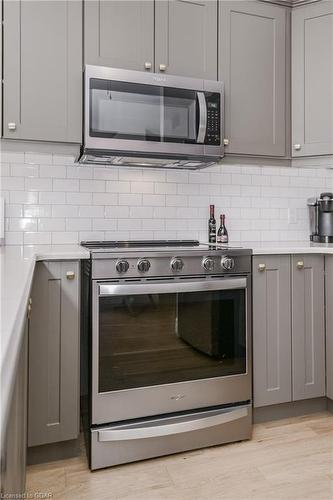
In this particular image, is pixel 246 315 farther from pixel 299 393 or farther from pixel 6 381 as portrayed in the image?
pixel 6 381

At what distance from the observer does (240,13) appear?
7.84ft

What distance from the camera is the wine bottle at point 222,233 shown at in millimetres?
2604

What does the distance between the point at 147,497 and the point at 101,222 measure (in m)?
1.50

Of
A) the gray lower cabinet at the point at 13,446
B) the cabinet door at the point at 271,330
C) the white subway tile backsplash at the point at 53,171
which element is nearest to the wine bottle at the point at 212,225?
the cabinet door at the point at 271,330

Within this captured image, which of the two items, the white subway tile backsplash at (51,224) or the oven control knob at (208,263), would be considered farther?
the white subway tile backsplash at (51,224)

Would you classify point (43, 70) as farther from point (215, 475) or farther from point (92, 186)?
point (215, 475)

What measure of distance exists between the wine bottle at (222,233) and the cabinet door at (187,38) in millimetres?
896

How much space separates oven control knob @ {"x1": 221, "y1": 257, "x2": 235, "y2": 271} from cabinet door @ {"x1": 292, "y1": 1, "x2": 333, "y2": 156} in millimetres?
992

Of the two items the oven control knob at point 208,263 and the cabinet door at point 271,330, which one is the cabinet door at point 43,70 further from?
the cabinet door at point 271,330

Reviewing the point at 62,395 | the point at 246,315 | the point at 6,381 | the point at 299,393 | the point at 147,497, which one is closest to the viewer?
the point at 6,381

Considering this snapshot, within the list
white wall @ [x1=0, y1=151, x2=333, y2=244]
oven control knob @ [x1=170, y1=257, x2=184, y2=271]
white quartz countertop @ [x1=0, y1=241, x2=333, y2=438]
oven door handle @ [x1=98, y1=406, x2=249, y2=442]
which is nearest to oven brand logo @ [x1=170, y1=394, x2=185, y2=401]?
oven door handle @ [x1=98, y1=406, x2=249, y2=442]

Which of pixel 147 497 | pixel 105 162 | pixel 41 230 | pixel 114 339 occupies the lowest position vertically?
pixel 147 497

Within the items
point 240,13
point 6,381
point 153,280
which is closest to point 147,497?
point 153,280

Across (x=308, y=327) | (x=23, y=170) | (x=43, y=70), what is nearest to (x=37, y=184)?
(x=23, y=170)
